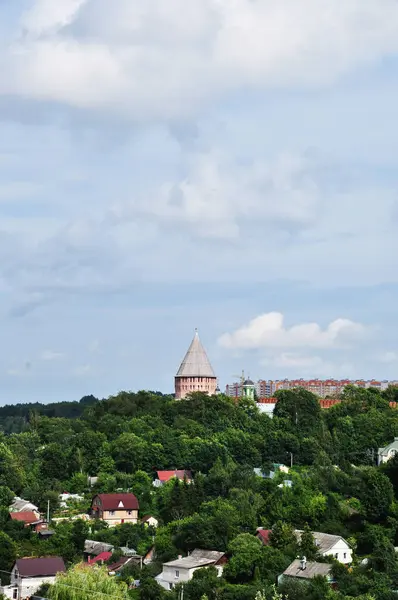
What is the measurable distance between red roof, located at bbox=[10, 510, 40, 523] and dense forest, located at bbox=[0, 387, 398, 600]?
22.9 inches

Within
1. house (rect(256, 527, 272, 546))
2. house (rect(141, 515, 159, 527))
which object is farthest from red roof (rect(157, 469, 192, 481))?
house (rect(256, 527, 272, 546))

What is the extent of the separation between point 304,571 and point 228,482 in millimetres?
13420

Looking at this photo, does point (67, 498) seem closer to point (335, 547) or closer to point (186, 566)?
point (186, 566)

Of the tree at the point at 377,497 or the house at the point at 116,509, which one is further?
the house at the point at 116,509

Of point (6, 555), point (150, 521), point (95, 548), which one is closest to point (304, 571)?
point (95, 548)

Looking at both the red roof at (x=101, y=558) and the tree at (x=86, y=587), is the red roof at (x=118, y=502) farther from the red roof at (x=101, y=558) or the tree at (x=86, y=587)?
the tree at (x=86, y=587)

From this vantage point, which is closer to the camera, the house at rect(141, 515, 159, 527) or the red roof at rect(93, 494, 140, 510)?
the house at rect(141, 515, 159, 527)

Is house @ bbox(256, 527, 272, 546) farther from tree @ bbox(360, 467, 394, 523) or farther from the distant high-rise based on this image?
the distant high-rise

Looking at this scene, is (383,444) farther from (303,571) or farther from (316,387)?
(316,387)

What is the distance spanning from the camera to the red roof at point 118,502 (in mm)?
54438

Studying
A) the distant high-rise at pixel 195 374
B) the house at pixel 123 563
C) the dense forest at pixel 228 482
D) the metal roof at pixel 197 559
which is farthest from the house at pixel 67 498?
the distant high-rise at pixel 195 374

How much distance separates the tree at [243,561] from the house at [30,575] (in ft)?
22.1

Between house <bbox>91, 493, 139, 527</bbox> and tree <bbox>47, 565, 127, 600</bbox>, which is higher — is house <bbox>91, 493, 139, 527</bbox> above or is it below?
above

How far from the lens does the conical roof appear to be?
84.7 m
